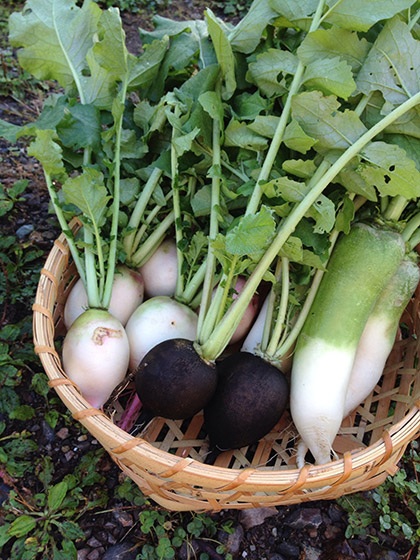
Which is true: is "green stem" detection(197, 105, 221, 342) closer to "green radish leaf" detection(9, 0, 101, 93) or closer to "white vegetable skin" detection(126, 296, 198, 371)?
"white vegetable skin" detection(126, 296, 198, 371)

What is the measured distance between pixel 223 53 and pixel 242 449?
1.10 m

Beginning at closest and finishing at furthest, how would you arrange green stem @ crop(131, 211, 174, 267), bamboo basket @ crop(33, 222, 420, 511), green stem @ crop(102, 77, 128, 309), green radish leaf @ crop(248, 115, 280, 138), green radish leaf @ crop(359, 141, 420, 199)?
A: 1. bamboo basket @ crop(33, 222, 420, 511)
2. green radish leaf @ crop(359, 141, 420, 199)
3. green radish leaf @ crop(248, 115, 280, 138)
4. green stem @ crop(102, 77, 128, 309)
5. green stem @ crop(131, 211, 174, 267)

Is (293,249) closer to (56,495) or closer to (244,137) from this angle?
(244,137)

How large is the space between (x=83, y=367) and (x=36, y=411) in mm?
368

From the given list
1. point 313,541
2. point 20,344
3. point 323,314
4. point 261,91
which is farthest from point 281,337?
point 20,344

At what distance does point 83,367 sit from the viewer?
1277 mm

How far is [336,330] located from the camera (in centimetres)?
135

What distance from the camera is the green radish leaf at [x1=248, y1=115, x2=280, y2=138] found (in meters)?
1.28

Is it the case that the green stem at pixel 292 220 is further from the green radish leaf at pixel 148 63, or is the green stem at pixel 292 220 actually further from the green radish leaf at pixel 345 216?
the green radish leaf at pixel 148 63

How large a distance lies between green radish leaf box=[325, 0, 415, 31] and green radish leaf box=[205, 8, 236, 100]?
0.28m

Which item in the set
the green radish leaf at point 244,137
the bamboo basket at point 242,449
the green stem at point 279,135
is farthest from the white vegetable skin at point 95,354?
the green radish leaf at point 244,137

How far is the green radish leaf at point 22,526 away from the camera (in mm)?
1273

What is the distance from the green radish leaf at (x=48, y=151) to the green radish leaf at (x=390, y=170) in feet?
2.54

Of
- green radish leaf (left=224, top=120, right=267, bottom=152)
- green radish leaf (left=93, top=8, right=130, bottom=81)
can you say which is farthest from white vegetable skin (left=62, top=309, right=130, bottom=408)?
green radish leaf (left=93, top=8, right=130, bottom=81)
